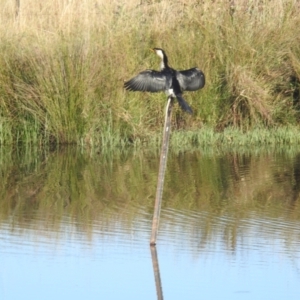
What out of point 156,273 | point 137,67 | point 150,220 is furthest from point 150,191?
point 137,67

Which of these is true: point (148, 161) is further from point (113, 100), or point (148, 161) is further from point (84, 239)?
point (84, 239)

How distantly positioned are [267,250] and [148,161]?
4144 mm

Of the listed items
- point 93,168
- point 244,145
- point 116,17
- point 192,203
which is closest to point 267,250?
point 192,203

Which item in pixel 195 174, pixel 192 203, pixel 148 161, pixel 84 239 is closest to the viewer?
pixel 84 239

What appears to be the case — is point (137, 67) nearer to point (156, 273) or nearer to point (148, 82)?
point (148, 82)

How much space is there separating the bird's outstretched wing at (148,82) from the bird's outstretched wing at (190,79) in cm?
18

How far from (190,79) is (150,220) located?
3.62 ft

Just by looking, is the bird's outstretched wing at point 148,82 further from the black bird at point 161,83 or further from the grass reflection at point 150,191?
the grass reflection at point 150,191

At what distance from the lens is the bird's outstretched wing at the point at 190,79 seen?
22.7 ft

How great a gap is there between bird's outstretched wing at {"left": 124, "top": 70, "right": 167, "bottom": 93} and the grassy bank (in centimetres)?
445

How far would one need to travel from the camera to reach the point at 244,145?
37.8 feet

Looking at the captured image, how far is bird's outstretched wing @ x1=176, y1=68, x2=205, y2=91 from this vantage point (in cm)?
692

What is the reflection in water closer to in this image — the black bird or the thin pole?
the thin pole

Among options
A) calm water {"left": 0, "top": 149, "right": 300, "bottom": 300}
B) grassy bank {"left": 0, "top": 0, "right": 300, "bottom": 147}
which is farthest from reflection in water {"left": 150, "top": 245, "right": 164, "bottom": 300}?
grassy bank {"left": 0, "top": 0, "right": 300, "bottom": 147}
